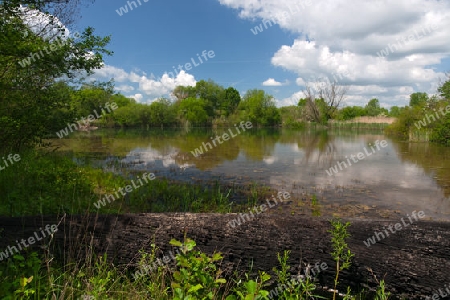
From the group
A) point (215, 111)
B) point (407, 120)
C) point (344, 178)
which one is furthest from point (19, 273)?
point (215, 111)

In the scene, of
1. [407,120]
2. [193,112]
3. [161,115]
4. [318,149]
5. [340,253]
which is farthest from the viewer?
[193,112]

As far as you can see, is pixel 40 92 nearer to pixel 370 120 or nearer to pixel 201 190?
pixel 201 190

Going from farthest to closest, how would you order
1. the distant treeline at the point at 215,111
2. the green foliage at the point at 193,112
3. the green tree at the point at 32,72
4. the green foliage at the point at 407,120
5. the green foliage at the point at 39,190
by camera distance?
the green foliage at the point at 193,112 < the distant treeline at the point at 215,111 < the green foliage at the point at 407,120 < the green tree at the point at 32,72 < the green foliage at the point at 39,190

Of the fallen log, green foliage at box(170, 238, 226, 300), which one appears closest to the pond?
the fallen log

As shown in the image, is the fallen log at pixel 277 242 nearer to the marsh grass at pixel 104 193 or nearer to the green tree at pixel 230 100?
the marsh grass at pixel 104 193

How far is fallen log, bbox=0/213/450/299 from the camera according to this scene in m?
2.41

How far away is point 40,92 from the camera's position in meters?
8.70

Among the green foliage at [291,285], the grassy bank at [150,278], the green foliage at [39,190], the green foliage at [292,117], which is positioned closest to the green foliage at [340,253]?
the grassy bank at [150,278]

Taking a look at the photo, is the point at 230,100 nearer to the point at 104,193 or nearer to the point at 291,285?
the point at 104,193

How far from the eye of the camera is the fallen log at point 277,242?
241cm

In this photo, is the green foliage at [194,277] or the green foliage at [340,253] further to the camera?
the green foliage at [340,253]

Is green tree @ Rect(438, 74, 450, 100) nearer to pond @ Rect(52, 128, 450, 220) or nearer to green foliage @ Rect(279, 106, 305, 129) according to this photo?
pond @ Rect(52, 128, 450, 220)

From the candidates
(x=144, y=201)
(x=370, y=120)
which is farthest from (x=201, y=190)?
(x=370, y=120)

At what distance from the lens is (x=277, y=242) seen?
2.71 m
